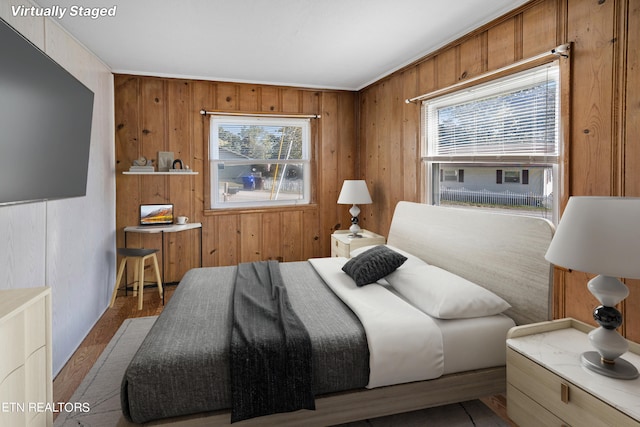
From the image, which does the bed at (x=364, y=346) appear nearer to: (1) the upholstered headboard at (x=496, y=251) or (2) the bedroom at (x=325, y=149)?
(1) the upholstered headboard at (x=496, y=251)

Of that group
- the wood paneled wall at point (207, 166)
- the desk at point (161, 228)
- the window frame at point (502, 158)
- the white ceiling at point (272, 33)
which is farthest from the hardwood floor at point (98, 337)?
the window frame at point (502, 158)

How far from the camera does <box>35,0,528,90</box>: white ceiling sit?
2477 mm

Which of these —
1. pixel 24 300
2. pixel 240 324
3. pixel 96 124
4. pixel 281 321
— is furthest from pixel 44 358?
pixel 96 124

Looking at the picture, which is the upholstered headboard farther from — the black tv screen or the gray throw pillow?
the black tv screen

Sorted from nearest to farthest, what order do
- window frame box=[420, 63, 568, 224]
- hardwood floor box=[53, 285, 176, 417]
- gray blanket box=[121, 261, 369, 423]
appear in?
gray blanket box=[121, 261, 369, 423] → window frame box=[420, 63, 568, 224] → hardwood floor box=[53, 285, 176, 417]

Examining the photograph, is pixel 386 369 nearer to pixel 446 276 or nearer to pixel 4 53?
pixel 446 276

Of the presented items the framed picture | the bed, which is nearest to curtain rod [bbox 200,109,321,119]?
the framed picture

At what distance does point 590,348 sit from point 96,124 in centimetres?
409

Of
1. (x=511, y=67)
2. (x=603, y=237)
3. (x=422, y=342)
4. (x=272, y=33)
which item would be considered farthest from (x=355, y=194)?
(x=603, y=237)

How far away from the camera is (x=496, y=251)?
2.38 metres

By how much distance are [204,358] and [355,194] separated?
2892 millimetres

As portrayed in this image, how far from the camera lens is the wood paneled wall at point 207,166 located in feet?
13.5

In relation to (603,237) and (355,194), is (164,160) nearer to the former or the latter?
(355,194)

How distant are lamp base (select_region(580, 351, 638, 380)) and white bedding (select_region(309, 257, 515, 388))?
48 centimetres
